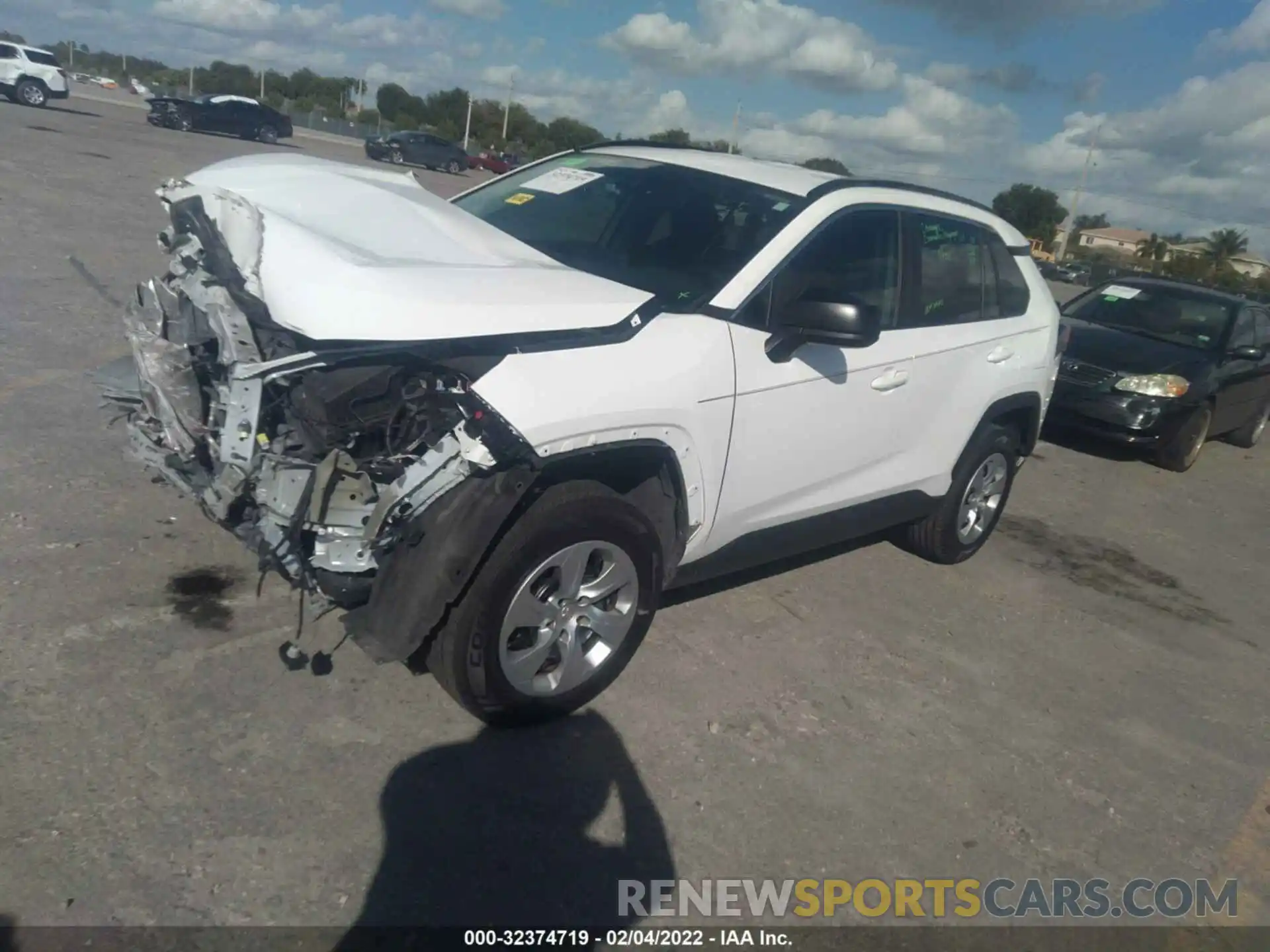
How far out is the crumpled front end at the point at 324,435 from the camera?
2.97 metres

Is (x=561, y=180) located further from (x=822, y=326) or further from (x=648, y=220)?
(x=822, y=326)

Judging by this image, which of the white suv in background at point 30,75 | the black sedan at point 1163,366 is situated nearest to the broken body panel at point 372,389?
the black sedan at point 1163,366

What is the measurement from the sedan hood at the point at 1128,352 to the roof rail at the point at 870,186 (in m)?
4.50

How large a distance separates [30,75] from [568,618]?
32.6 meters

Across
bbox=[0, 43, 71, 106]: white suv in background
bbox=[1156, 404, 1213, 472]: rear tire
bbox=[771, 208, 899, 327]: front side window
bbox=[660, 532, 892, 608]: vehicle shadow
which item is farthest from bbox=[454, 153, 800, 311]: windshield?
bbox=[0, 43, 71, 106]: white suv in background

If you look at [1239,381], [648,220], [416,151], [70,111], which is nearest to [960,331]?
[648,220]

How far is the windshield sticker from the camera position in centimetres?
476

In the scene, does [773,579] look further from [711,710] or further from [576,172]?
[576,172]

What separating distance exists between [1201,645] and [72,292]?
27.1 ft

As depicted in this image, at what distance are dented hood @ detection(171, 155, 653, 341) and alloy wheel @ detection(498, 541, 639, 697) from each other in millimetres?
792

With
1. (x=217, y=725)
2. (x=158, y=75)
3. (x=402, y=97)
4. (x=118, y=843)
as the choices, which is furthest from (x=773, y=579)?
(x=158, y=75)

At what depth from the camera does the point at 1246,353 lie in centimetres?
952

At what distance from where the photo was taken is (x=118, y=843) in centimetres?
276

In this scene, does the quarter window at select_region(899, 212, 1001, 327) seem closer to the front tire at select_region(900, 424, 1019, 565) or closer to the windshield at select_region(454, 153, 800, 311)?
the front tire at select_region(900, 424, 1019, 565)
